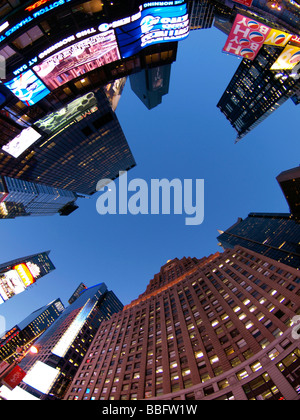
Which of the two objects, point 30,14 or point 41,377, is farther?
point 41,377

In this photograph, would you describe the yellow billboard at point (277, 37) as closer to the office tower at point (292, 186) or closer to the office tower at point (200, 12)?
the office tower at point (292, 186)

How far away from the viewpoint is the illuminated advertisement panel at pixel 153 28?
2730 centimetres

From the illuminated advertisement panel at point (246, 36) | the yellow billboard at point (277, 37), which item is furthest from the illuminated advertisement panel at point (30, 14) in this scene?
the yellow billboard at point (277, 37)

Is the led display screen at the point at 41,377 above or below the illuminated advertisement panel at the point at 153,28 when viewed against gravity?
below

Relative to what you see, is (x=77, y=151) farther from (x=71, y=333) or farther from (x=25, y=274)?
(x=71, y=333)

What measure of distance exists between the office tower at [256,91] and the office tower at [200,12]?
27419 millimetres

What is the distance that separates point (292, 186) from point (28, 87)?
334 feet

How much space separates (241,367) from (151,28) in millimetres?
49729

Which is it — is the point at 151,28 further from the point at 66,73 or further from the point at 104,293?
the point at 104,293

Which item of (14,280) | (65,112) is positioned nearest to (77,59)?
(65,112)

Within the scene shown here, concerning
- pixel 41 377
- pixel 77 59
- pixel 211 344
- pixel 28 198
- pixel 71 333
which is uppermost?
pixel 28 198

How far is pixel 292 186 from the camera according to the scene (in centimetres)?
8912

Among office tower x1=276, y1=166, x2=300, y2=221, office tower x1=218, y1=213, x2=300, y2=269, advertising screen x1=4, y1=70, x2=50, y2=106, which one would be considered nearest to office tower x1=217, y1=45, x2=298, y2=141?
office tower x1=276, y1=166, x2=300, y2=221
